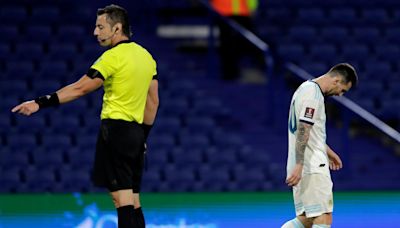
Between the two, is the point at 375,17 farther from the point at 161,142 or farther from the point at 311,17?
the point at 161,142

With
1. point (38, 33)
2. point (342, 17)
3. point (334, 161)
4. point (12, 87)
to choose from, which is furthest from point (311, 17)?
point (334, 161)

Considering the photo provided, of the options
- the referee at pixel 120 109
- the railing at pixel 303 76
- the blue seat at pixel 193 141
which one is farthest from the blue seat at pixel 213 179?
the referee at pixel 120 109

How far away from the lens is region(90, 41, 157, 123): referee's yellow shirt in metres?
6.85

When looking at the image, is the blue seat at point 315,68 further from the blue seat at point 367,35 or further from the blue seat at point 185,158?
the blue seat at point 185,158

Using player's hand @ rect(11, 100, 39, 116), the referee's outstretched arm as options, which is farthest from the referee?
player's hand @ rect(11, 100, 39, 116)

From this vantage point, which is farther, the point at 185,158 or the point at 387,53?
the point at 387,53

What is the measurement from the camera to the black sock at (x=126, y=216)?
6918 millimetres

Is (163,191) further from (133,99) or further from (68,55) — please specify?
(133,99)

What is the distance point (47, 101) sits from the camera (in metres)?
6.59

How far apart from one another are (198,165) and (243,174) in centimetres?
59

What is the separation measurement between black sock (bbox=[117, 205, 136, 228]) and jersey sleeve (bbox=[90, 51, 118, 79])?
0.90 metres

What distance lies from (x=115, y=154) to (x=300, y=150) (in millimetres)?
1260

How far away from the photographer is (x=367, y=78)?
14656 mm

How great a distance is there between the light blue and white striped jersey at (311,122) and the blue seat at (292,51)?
7.60 m
